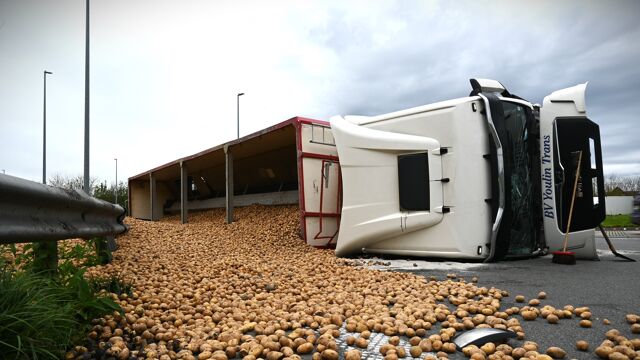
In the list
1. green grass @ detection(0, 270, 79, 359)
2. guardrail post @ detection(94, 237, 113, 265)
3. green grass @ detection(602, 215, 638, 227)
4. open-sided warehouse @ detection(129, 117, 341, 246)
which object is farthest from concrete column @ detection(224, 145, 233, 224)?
green grass @ detection(602, 215, 638, 227)

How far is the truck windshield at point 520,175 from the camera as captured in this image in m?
4.62

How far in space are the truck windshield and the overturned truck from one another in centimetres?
1

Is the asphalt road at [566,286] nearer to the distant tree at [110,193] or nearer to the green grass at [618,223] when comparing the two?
the green grass at [618,223]

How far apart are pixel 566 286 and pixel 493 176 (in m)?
1.50

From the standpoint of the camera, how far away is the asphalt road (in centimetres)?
219

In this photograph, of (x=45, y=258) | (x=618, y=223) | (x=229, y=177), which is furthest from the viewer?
(x=618, y=223)

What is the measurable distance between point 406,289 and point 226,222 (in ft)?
20.6

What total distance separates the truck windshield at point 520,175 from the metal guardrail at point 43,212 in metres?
3.95

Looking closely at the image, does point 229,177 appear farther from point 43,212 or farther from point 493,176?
point 43,212

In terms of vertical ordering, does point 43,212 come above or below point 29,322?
above

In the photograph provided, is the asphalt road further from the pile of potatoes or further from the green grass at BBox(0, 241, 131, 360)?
the green grass at BBox(0, 241, 131, 360)

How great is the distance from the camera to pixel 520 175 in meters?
4.70

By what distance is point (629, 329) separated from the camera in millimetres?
2213

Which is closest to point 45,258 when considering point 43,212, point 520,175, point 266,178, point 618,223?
point 43,212
